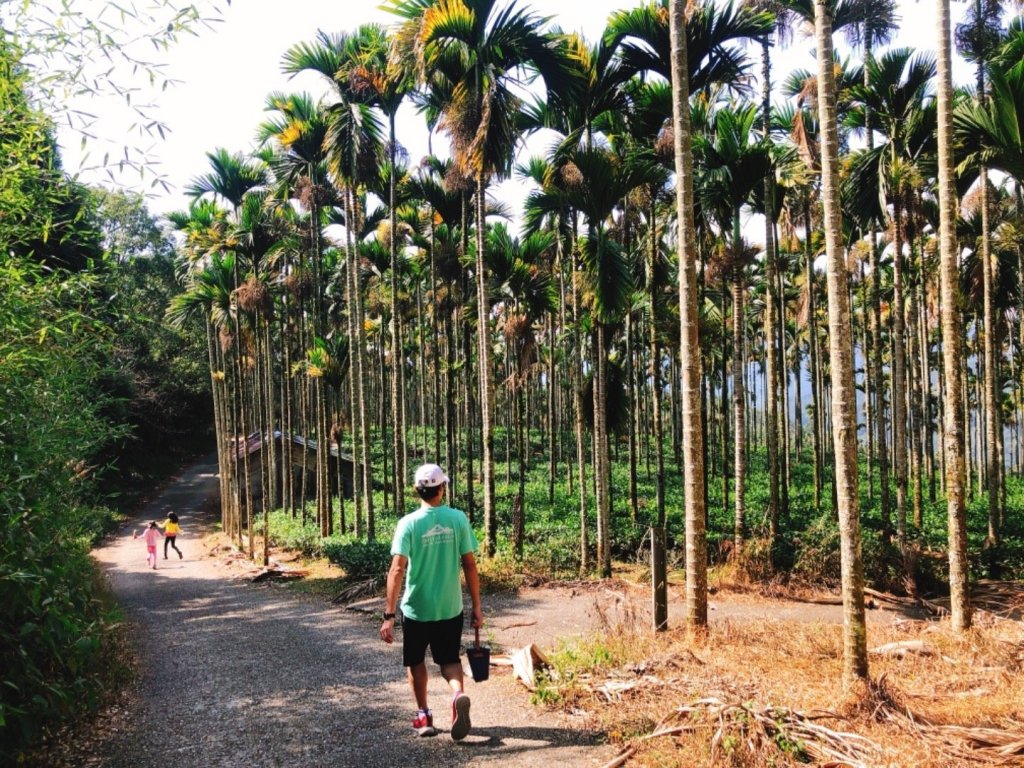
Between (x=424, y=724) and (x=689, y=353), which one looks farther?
(x=689, y=353)

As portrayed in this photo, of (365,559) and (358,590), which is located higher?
(365,559)

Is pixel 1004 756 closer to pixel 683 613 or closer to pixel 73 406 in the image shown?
pixel 683 613

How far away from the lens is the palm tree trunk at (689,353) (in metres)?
7.52

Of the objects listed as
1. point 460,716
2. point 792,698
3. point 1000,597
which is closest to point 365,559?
point 460,716

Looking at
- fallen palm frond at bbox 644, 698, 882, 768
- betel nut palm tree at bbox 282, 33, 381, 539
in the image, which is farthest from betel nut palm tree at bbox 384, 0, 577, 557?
fallen palm frond at bbox 644, 698, 882, 768

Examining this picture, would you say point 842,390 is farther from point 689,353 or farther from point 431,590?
point 431,590

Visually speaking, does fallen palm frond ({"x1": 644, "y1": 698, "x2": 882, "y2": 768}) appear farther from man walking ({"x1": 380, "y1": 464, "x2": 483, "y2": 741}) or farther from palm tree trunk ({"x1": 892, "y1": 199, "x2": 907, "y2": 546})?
palm tree trunk ({"x1": 892, "y1": 199, "x2": 907, "y2": 546})

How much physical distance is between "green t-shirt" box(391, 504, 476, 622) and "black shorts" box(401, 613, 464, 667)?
6 cm

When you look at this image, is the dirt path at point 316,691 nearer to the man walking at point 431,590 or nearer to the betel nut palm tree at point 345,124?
the man walking at point 431,590

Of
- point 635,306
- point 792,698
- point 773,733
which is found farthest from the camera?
point 635,306

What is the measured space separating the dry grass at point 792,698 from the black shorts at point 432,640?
1.27 meters

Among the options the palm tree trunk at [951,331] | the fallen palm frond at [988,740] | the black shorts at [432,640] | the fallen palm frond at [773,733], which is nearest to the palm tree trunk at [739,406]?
the palm tree trunk at [951,331]

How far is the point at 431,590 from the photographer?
483 cm

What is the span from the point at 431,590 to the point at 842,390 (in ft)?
12.5
